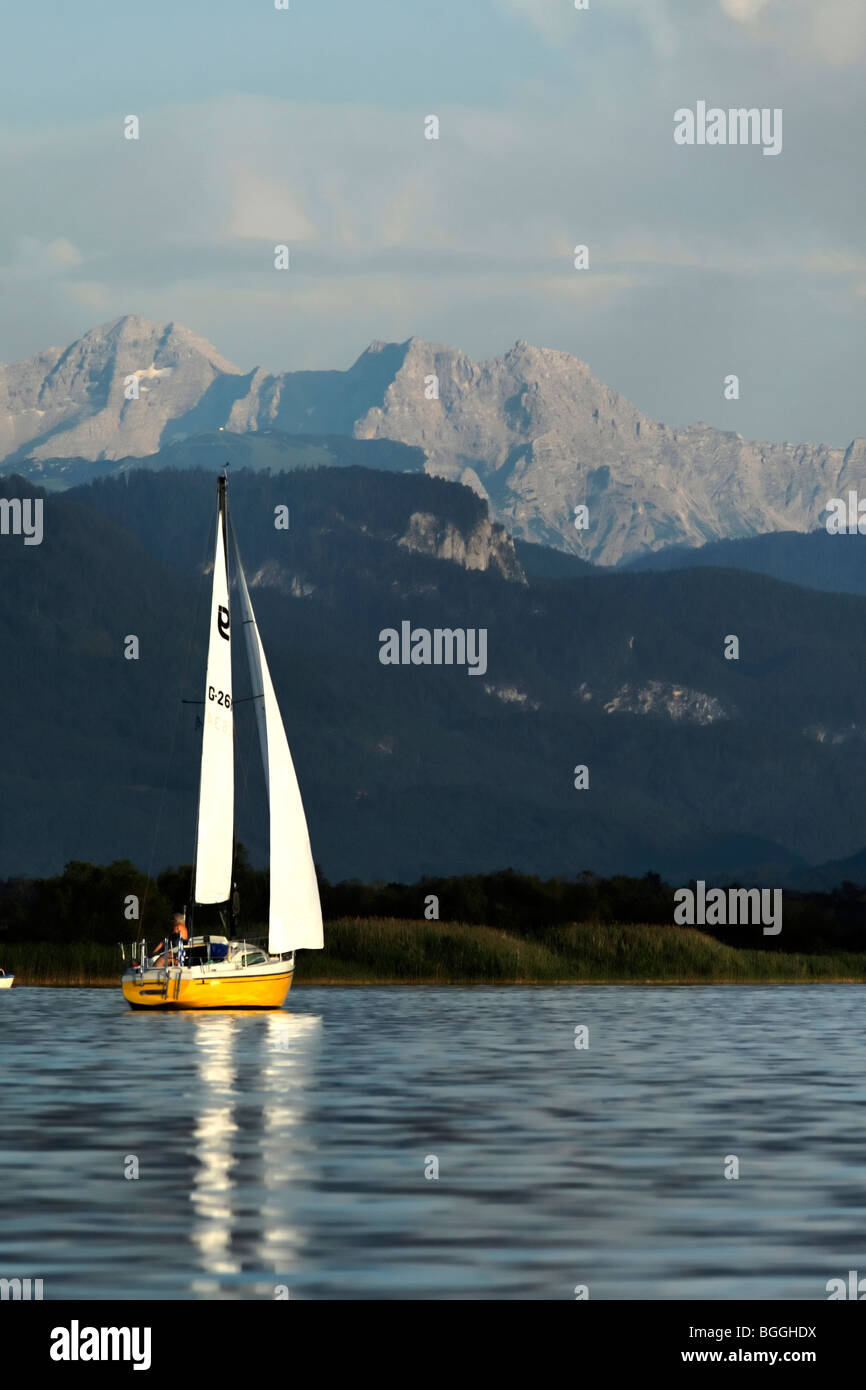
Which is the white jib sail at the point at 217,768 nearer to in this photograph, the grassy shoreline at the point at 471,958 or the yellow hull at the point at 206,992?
the yellow hull at the point at 206,992

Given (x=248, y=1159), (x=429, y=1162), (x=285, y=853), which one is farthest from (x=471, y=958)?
(x=429, y=1162)

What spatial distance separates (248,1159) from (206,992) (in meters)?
44.7

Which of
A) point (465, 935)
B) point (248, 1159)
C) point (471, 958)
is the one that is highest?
point (465, 935)

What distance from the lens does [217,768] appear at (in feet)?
284

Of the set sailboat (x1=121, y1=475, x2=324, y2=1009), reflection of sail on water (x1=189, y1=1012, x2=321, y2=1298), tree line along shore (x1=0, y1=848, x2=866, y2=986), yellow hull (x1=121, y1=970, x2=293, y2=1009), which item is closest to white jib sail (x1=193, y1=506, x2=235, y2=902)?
sailboat (x1=121, y1=475, x2=324, y2=1009)

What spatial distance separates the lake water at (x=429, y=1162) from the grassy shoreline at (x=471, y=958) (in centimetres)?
3197

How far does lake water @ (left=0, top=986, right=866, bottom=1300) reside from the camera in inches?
1038

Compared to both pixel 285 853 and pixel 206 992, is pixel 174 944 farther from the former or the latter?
pixel 285 853

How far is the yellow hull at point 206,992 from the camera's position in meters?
81.2

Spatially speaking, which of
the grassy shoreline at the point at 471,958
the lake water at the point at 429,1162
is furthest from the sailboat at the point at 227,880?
the grassy shoreline at the point at 471,958

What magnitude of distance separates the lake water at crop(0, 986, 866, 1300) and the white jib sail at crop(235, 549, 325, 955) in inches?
456

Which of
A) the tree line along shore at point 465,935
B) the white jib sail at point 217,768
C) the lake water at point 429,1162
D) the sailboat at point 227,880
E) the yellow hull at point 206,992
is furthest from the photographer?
the tree line along shore at point 465,935

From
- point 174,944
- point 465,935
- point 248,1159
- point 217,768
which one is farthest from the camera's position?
point 465,935
